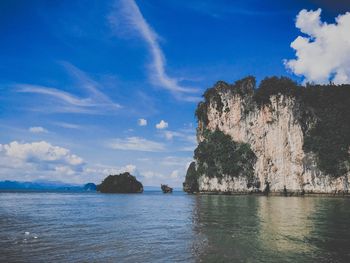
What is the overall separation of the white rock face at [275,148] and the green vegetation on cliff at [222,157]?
1.55m

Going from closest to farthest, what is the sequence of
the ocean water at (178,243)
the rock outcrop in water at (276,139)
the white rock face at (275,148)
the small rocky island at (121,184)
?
the ocean water at (178,243) → the rock outcrop in water at (276,139) → the white rock face at (275,148) → the small rocky island at (121,184)

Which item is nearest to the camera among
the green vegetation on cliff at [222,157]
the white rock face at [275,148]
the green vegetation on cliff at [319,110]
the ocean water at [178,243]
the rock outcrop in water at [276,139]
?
the ocean water at [178,243]

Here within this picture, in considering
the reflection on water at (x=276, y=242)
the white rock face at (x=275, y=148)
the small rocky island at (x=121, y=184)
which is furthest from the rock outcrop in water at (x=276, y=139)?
the reflection on water at (x=276, y=242)

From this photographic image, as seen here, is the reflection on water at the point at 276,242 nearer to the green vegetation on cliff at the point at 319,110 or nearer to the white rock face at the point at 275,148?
the green vegetation on cliff at the point at 319,110

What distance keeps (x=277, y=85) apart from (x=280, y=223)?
64.5 metres

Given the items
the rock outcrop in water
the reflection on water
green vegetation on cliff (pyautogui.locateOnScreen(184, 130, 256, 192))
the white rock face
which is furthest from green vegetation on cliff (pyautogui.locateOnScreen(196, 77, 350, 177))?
the reflection on water

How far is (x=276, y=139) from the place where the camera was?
83312 mm

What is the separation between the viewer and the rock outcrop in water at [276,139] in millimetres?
74875

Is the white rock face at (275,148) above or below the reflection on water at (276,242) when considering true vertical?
above

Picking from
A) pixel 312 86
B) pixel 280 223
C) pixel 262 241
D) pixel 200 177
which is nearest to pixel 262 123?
pixel 312 86

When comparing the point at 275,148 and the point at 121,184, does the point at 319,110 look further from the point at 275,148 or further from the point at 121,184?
the point at 121,184

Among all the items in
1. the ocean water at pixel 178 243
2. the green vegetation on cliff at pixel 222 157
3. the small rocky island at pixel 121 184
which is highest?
the green vegetation on cliff at pixel 222 157

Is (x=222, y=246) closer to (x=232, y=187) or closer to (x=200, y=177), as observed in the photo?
(x=232, y=187)

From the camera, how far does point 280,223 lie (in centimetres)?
2539
